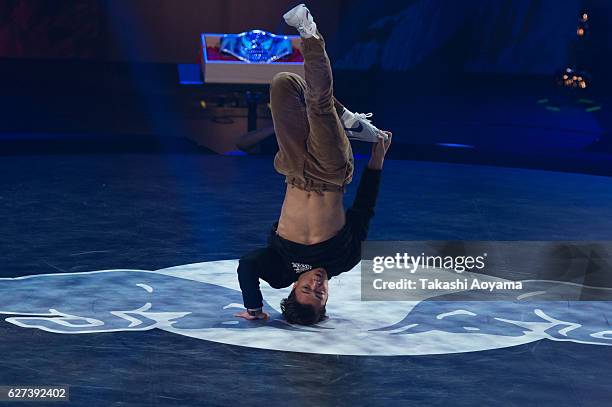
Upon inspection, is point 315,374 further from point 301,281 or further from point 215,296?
point 215,296

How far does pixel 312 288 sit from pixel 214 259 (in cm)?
169

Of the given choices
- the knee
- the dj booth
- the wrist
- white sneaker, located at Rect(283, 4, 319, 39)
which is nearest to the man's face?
the wrist

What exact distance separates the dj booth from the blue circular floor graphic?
5.80 m

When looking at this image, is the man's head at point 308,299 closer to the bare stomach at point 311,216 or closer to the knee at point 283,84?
the bare stomach at point 311,216

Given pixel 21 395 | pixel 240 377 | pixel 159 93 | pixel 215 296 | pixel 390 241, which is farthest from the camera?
pixel 159 93

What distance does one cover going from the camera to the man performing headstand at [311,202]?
5.14 m

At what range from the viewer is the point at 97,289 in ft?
19.9

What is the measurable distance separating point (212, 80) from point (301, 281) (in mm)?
7081

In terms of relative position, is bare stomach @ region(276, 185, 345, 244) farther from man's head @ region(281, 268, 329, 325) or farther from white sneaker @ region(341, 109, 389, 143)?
white sneaker @ region(341, 109, 389, 143)

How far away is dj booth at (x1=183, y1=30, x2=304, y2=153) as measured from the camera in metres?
12.0

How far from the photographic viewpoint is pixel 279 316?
5.64 m

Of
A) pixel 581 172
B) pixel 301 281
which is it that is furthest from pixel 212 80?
pixel 301 281

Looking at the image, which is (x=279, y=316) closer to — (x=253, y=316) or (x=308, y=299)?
(x=253, y=316)

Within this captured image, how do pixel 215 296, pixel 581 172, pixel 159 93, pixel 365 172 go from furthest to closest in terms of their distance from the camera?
pixel 159 93
pixel 581 172
pixel 215 296
pixel 365 172
